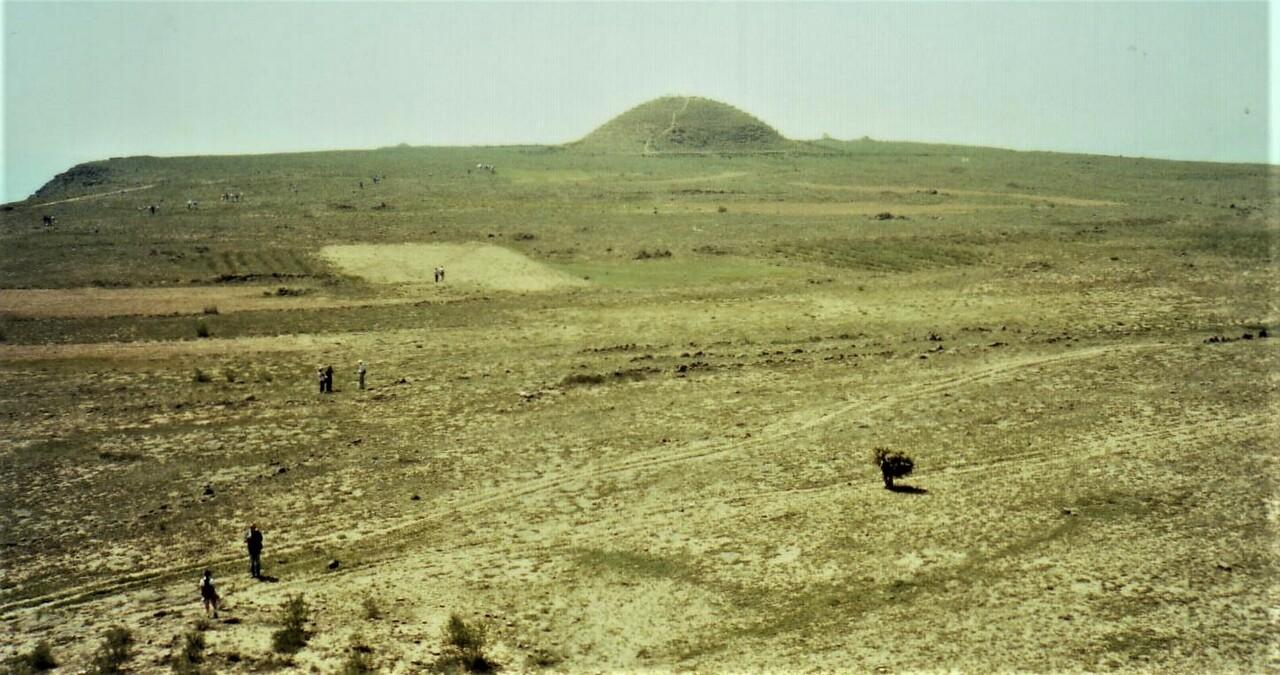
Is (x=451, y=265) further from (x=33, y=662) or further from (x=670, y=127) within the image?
(x=670, y=127)

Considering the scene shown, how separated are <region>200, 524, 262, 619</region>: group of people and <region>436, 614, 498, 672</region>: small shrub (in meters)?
4.45

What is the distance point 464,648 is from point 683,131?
158m

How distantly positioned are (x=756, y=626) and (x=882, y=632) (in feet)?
7.56

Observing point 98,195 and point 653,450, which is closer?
point 653,450

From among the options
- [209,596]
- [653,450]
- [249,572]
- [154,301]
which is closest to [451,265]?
[154,301]

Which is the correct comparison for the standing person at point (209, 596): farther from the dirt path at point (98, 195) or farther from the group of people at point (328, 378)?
the dirt path at point (98, 195)

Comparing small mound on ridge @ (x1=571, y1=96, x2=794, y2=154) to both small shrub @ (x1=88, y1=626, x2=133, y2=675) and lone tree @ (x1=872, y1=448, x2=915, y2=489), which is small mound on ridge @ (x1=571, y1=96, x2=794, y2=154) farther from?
small shrub @ (x1=88, y1=626, x2=133, y2=675)

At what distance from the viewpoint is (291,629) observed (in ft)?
58.4

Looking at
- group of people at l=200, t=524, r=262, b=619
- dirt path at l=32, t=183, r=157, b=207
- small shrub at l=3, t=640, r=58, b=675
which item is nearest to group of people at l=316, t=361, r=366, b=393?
group of people at l=200, t=524, r=262, b=619

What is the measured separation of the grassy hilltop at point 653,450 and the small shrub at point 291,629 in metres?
0.22

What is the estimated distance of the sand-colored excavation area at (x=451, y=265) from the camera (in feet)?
183

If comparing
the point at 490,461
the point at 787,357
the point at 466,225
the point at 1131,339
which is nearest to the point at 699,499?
the point at 490,461

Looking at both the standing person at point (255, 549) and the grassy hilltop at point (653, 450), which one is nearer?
the grassy hilltop at point (653, 450)

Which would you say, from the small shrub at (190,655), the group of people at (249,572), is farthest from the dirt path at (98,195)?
the small shrub at (190,655)
